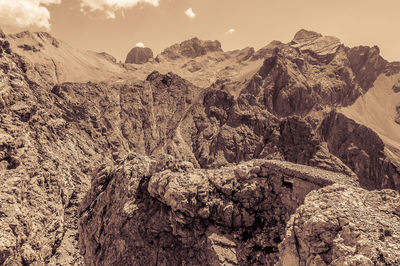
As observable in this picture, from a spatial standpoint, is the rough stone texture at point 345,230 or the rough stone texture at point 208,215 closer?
Result: the rough stone texture at point 345,230

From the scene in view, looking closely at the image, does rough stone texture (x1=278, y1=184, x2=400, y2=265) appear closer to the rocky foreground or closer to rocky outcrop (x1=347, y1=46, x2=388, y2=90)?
the rocky foreground

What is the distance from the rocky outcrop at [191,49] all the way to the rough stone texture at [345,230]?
504 ft

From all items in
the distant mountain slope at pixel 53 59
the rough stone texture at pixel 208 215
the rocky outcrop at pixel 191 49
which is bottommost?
the rough stone texture at pixel 208 215

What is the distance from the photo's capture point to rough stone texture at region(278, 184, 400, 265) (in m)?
10.9

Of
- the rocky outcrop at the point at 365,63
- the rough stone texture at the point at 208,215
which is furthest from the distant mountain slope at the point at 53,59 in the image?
the rocky outcrop at the point at 365,63

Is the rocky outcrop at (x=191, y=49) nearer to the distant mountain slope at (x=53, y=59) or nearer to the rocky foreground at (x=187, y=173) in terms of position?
the distant mountain slope at (x=53, y=59)

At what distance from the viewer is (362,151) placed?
2709 inches

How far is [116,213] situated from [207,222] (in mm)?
6861

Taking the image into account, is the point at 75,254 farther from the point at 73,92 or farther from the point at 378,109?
the point at 378,109

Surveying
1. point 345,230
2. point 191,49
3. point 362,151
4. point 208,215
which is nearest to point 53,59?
point 362,151

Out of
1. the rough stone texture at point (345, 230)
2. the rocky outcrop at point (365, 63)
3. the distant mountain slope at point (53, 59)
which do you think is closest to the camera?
the rough stone texture at point (345, 230)

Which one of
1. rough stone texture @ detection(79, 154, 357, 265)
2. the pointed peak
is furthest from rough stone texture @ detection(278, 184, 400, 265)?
the pointed peak

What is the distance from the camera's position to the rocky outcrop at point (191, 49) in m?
163

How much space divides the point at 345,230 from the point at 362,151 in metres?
64.9
